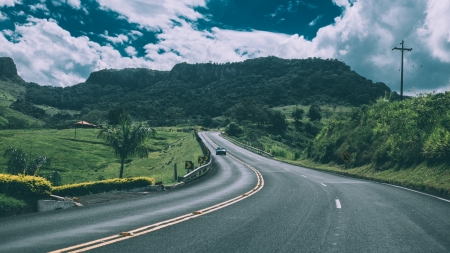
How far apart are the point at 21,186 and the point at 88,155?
69555 mm

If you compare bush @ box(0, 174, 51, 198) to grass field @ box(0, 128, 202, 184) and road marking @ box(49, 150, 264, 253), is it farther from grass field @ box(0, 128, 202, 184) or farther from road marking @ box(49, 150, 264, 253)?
grass field @ box(0, 128, 202, 184)

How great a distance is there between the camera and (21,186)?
12.4 m

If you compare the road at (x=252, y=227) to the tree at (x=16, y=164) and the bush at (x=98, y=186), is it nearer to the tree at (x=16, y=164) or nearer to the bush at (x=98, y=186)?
the bush at (x=98, y=186)

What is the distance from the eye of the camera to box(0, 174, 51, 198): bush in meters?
12.3

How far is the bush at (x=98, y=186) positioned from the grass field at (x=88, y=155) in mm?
32834

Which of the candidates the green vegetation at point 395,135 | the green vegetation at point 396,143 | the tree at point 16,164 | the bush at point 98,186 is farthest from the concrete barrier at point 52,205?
the tree at point 16,164

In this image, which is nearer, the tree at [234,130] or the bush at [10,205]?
the bush at [10,205]

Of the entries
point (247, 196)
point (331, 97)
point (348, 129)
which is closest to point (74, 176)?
point (348, 129)

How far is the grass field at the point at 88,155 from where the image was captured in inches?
2325

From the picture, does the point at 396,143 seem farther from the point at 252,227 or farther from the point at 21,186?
the point at 21,186

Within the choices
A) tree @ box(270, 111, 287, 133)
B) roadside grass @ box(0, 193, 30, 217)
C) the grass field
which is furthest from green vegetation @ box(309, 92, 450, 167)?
tree @ box(270, 111, 287, 133)

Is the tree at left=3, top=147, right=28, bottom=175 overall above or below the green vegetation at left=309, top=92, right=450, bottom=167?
below

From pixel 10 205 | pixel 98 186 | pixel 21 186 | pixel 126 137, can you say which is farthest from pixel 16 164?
pixel 10 205

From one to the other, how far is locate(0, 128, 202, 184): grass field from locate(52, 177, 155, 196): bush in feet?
108
